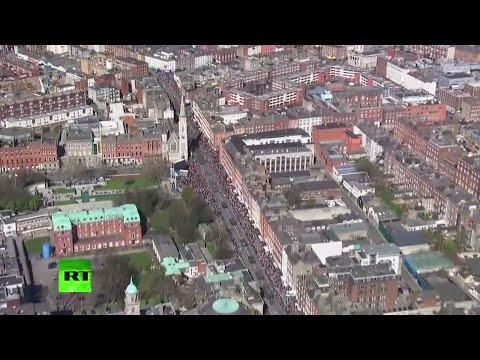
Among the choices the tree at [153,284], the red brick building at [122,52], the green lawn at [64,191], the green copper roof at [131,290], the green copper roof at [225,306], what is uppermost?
the red brick building at [122,52]

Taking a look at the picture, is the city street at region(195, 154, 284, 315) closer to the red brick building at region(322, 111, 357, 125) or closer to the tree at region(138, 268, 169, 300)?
the tree at region(138, 268, 169, 300)

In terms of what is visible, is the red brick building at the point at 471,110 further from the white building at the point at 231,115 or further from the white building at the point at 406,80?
the white building at the point at 231,115

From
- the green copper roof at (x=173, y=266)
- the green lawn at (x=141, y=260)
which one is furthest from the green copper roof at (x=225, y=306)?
the green lawn at (x=141, y=260)

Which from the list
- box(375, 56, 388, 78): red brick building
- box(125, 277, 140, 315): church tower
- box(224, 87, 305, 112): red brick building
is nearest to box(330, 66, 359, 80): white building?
box(375, 56, 388, 78): red brick building

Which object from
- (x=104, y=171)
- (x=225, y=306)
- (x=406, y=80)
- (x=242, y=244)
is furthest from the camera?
(x=406, y=80)

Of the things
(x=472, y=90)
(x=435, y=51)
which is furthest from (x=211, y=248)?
(x=435, y=51)

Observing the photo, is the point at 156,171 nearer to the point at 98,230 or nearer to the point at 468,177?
the point at 98,230

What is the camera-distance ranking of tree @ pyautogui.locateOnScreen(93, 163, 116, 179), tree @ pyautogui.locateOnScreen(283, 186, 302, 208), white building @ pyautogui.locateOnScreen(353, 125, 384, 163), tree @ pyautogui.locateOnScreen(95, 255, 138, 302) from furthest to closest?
white building @ pyautogui.locateOnScreen(353, 125, 384, 163), tree @ pyautogui.locateOnScreen(93, 163, 116, 179), tree @ pyautogui.locateOnScreen(283, 186, 302, 208), tree @ pyautogui.locateOnScreen(95, 255, 138, 302)
